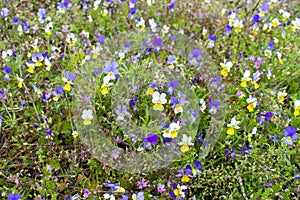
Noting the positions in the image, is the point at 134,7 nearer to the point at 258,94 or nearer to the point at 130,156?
the point at 258,94

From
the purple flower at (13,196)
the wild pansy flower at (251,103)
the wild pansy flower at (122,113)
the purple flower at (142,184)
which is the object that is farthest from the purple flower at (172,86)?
the purple flower at (13,196)

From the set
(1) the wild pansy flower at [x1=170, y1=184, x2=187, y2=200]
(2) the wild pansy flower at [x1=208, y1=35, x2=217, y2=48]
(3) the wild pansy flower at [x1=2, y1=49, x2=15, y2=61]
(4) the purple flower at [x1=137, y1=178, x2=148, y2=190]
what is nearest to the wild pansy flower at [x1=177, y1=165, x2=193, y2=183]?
(1) the wild pansy flower at [x1=170, y1=184, x2=187, y2=200]

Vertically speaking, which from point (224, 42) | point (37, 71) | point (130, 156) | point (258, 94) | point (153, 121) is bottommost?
point (130, 156)

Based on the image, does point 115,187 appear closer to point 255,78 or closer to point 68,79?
point 68,79

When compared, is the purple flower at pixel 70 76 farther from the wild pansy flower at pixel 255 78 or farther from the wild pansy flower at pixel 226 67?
the wild pansy flower at pixel 255 78

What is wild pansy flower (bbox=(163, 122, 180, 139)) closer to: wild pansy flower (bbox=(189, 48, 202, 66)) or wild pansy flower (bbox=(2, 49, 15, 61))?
wild pansy flower (bbox=(189, 48, 202, 66))

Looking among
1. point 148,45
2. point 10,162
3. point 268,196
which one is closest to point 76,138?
point 10,162
